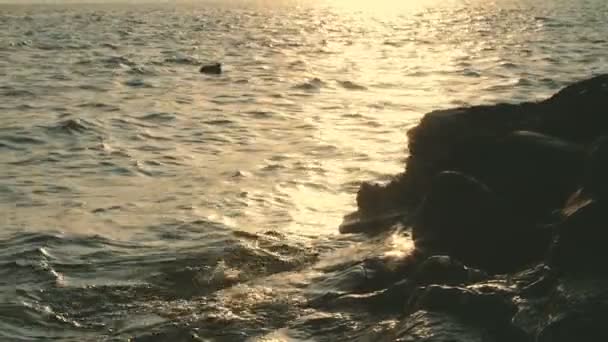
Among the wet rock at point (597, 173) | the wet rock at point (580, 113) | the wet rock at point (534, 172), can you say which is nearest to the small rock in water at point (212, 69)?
the wet rock at point (580, 113)

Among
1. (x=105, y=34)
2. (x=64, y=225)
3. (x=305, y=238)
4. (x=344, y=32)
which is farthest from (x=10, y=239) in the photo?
(x=344, y=32)

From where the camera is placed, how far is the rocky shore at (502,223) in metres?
6.55

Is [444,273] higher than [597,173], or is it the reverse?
[597,173]

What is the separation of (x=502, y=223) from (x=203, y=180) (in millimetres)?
7780

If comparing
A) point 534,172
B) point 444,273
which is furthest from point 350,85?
point 444,273

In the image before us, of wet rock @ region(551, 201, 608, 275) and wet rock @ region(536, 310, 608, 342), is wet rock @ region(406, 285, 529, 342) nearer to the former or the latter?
wet rock @ region(536, 310, 608, 342)

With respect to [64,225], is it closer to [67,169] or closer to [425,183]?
[67,169]

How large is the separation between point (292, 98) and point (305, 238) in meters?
15.9

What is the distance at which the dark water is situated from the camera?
29.6 feet

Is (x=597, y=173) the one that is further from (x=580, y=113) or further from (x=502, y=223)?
(x=580, y=113)

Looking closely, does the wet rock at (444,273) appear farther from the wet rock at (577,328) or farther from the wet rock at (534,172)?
the wet rock at (577,328)

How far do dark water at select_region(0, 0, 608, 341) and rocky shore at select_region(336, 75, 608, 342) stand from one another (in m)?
0.62

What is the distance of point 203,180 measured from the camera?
15.6 metres

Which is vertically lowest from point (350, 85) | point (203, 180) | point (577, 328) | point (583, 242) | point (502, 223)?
point (350, 85)
